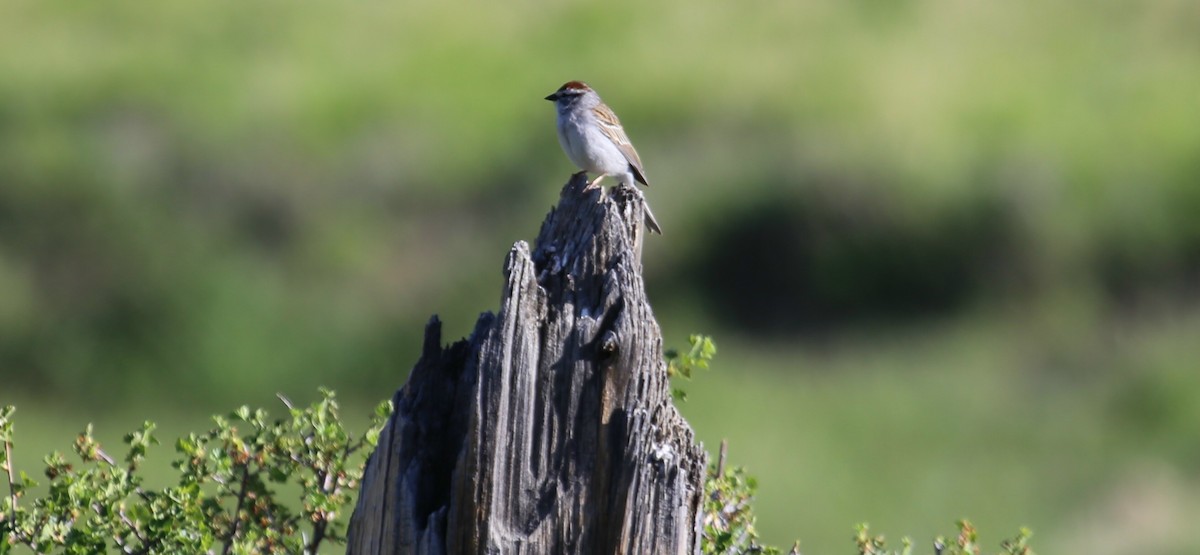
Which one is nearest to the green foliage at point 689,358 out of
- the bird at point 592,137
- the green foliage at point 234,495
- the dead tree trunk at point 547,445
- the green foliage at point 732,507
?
the green foliage at point 234,495

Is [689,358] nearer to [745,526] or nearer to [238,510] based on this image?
[745,526]

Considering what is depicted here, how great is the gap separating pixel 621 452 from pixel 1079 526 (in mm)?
10262

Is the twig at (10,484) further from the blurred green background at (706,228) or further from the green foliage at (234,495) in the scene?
the blurred green background at (706,228)

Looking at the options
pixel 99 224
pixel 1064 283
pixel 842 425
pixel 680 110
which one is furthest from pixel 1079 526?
pixel 99 224

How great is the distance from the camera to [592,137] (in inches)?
311

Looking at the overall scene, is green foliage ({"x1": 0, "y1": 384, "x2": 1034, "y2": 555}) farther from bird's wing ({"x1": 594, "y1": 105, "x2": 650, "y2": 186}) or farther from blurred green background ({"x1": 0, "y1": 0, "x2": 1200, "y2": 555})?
blurred green background ({"x1": 0, "y1": 0, "x2": 1200, "y2": 555})

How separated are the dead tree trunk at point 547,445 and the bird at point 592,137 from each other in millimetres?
3373

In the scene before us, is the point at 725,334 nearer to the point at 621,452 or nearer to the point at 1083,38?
the point at 1083,38

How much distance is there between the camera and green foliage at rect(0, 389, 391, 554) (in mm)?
4844

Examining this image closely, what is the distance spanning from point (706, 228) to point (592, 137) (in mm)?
8006

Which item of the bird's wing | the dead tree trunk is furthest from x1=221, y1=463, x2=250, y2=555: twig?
the bird's wing

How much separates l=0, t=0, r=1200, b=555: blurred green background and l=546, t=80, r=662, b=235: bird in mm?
5471

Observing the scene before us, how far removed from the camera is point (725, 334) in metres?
15.8

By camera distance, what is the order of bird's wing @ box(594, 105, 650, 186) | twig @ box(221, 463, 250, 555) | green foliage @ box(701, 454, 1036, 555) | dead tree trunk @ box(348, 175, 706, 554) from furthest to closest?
bird's wing @ box(594, 105, 650, 186), green foliage @ box(701, 454, 1036, 555), twig @ box(221, 463, 250, 555), dead tree trunk @ box(348, 175, 706, 554)
